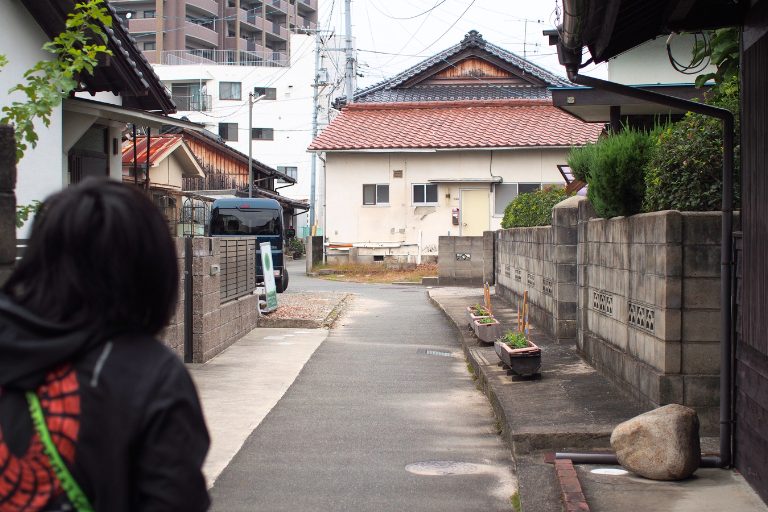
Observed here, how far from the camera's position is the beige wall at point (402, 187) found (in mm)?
28938

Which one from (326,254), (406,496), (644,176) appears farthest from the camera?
(326,254)

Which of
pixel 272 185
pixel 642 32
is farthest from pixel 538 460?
pixel 272 185

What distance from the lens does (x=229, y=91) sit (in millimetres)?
51094

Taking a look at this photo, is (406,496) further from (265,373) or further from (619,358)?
(265,373)

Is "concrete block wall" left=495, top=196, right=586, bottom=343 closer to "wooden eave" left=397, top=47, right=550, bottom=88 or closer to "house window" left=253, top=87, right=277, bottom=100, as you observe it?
"wooden eave" left=397, top=47, right=550, bottom=88

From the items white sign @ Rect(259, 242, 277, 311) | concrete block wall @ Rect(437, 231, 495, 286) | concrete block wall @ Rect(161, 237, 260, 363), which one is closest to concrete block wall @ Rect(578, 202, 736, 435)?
concrete block wall @ Rect(161, 237, 260, 363)

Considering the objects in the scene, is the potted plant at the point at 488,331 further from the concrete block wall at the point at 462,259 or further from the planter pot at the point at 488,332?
the concrete block wall at the point at 462,259

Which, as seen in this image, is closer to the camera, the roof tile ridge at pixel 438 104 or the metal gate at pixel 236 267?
the metal gate at pixel 236 267

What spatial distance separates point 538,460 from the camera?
530 cm

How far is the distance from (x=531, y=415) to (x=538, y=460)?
2.86 ft

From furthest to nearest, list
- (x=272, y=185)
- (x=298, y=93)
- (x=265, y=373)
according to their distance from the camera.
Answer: (x=298, y=93) → (x=272, y=185) → (x=265, y=373)

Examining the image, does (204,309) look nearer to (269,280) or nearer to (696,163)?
(269,280)

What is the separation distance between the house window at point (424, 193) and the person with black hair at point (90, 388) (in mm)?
27627


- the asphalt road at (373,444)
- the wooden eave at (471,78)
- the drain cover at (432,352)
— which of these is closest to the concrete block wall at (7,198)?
the asphalt road at (373,444)
